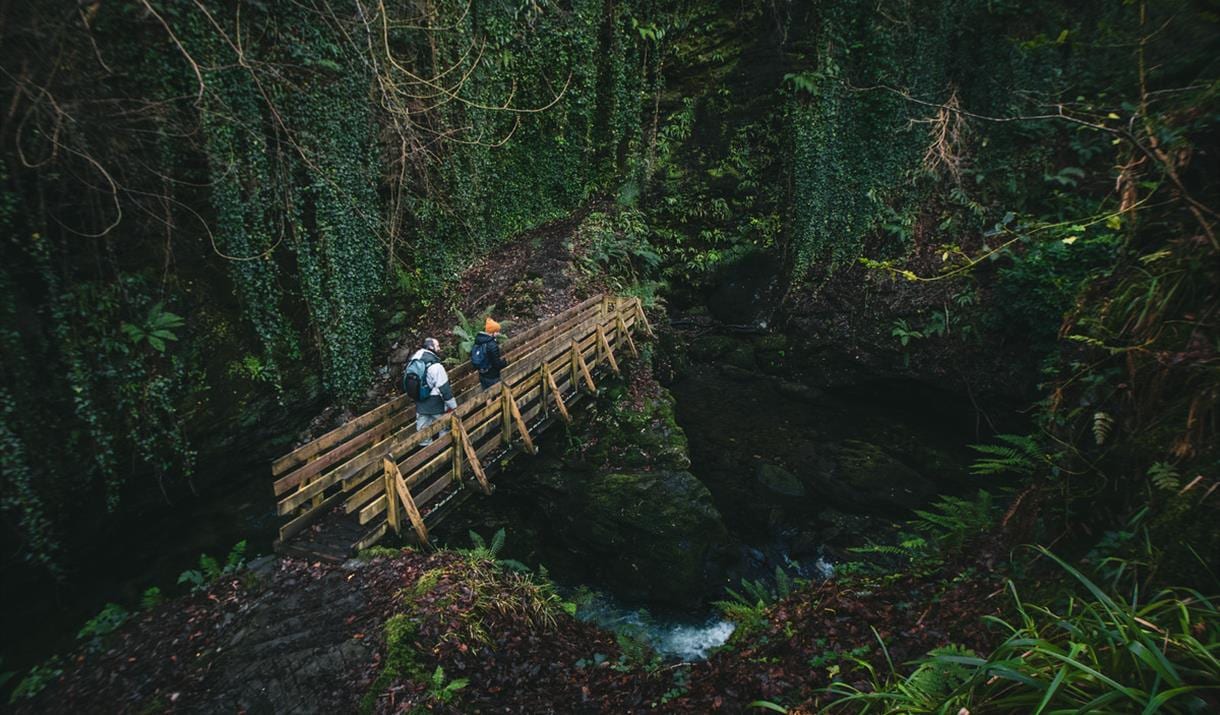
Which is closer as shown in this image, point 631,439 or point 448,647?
point 448,647

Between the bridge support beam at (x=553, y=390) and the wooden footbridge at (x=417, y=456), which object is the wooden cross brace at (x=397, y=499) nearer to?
the wooden footbridge at (x=417, y=456)

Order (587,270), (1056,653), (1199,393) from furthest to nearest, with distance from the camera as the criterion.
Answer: (587,270)
(1199,393)
(1056,653)

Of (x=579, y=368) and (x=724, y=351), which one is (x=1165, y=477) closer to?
(x=579, y=368)

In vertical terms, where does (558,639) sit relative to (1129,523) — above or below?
below

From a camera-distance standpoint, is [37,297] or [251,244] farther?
[251,244]

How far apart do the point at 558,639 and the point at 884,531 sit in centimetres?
787

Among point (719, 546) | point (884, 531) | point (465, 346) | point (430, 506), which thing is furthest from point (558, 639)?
point (884, 531)

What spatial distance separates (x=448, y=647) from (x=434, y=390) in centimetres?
354

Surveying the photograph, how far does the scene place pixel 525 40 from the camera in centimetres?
1334

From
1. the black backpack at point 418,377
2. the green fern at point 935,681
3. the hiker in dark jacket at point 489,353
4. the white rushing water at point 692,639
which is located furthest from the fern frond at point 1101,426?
the hiker in dark jacket at point 489,353

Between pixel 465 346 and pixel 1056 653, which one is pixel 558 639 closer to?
pixel 1056 653

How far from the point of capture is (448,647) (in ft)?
16.8

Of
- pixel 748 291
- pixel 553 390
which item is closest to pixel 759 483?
pixel 553 390

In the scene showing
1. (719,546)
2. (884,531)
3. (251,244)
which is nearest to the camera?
(251,244)
